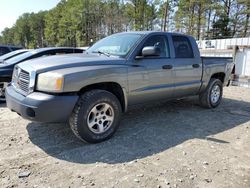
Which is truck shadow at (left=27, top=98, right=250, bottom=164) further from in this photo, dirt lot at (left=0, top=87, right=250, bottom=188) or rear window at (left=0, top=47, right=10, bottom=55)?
rear window at (left=0, top=47, right=10, bottom=55)

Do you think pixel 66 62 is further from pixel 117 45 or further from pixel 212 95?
pixel 212 95

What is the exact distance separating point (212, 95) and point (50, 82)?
4523mm

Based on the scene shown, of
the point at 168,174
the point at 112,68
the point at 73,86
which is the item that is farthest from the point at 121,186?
the point at 112,68

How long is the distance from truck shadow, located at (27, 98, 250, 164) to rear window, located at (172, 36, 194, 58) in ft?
4.60

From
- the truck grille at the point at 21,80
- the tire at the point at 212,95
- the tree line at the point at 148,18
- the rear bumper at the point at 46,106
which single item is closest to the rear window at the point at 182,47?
the tire at the point at 212,95

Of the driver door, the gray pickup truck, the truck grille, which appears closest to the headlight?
the gray pickup truck

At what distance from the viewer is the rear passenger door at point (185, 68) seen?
536 cm

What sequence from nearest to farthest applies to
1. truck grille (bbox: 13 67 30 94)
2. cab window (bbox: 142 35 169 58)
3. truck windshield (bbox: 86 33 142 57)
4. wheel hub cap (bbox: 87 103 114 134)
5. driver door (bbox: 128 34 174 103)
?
truck grille (bbox: 13 67 30 94) → wheel hub cap (bbox: 87 103 114 134) → driver door (bbox: 128 34 174 103) → truck windshield (bbox: 86 33 142 57) → cab window (bbox: 142 35 169 58)

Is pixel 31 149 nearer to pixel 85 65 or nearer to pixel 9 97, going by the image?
pixel 9 97

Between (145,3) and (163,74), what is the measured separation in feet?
119

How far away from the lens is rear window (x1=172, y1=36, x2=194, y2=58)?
17.9 feet

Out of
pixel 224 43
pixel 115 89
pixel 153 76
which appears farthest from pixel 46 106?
pixel 224 43

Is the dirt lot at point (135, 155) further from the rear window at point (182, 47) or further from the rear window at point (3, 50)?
the rear window at point (3, 50)

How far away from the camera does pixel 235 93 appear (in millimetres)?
9031
